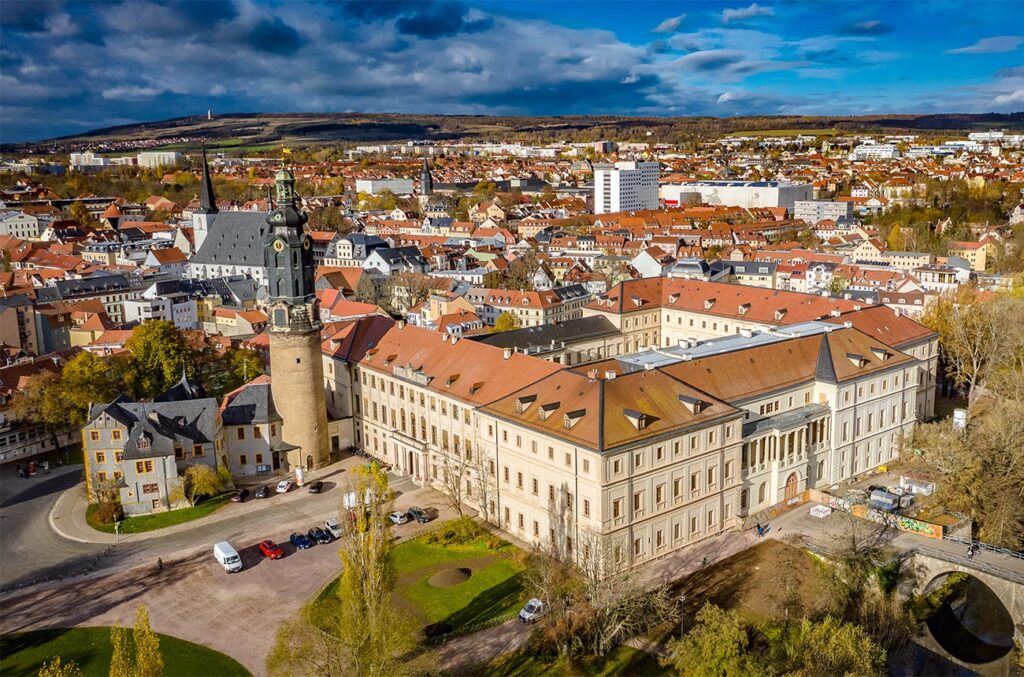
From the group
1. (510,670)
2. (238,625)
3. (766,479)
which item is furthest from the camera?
(766,479)

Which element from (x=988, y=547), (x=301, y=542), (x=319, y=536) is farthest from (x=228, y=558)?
(x=988, y=547)

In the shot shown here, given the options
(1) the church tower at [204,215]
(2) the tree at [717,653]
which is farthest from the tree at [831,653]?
(1) the church tower at [204,215]

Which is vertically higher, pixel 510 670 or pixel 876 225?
pixel 876 225

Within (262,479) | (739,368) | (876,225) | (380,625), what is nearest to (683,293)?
(739,368)

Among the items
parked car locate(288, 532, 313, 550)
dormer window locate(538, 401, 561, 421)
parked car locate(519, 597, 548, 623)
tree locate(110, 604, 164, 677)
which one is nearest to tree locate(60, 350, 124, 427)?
parked car locate(288, 532, 313, 550)

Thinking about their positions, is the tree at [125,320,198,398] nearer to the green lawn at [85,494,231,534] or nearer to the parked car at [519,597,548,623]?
the green lawn at [85,494,231,534]

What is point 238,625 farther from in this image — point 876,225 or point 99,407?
point 876,225
